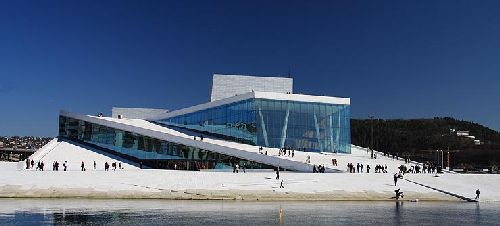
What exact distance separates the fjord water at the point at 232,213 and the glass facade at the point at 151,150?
15912 mm

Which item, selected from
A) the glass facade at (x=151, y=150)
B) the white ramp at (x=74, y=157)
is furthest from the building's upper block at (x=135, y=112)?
the white ramp at (x=74, y=157)

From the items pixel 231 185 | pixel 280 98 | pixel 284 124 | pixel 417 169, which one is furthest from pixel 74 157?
pixel 417 169

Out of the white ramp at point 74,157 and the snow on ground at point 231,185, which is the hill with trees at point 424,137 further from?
the white ramp at point 74,157

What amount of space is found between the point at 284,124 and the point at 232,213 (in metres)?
29.4

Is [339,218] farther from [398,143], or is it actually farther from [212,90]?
[398,143]

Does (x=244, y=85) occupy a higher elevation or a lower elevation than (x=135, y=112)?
higher

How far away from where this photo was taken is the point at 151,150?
47.7 metres

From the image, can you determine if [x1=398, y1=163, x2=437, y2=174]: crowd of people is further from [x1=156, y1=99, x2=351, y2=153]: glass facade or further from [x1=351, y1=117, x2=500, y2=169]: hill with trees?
[x1=351, y1=117, x2=500, y2=169]: hill with trees

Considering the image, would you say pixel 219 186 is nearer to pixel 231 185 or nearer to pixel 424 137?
pixel 231 185

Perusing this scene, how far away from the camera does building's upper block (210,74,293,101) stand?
194 ft

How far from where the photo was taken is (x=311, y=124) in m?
52.2

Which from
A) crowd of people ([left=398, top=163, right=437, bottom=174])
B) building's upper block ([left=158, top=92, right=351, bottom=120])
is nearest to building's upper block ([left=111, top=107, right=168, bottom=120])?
building's upper block ([left=158, top=92, right=351, bottom=120])

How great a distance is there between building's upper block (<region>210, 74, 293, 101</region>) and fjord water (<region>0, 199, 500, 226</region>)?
1224 inches

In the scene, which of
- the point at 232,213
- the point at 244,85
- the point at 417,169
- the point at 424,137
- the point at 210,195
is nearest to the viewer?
the point at 232,213
